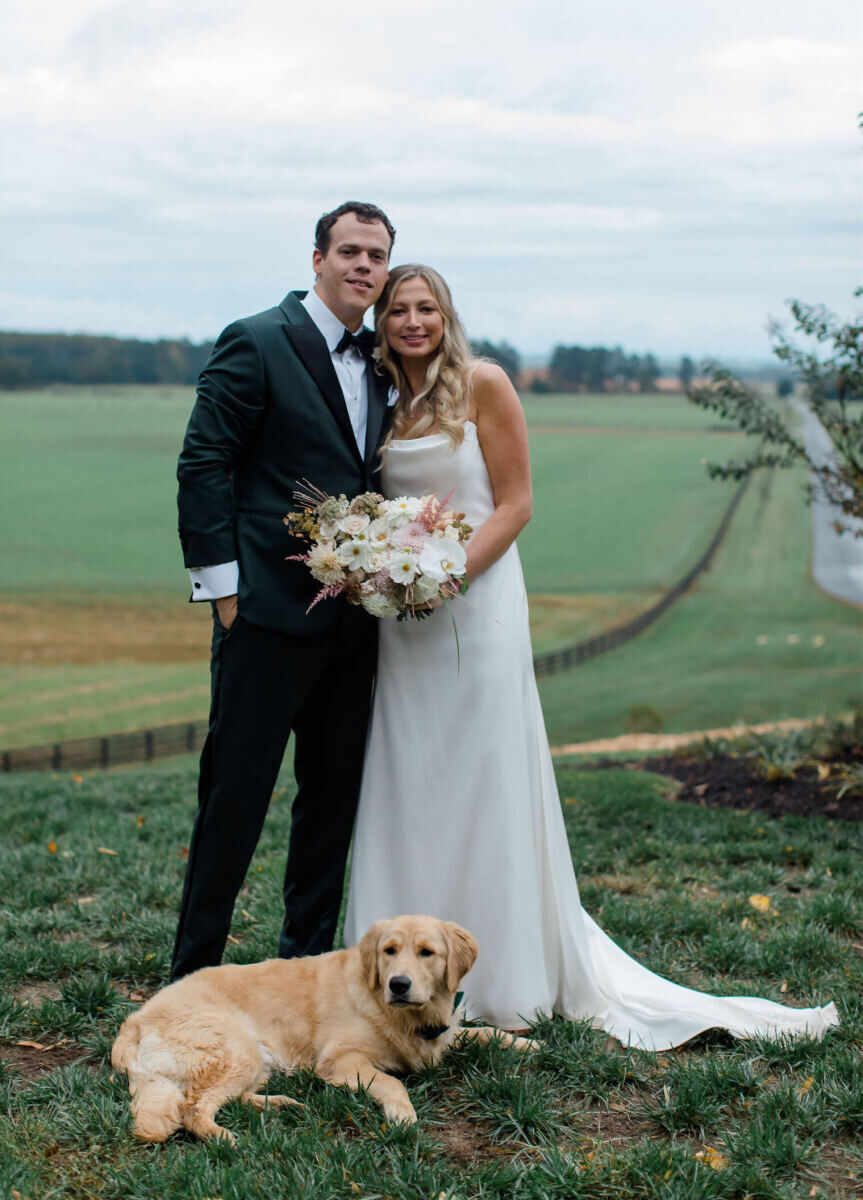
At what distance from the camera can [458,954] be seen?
336cm

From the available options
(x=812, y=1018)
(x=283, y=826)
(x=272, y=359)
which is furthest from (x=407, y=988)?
(x=283, y=826)

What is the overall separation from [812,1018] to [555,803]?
120 centimetres

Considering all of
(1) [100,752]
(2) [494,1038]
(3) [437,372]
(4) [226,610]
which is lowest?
(1) [100,752]

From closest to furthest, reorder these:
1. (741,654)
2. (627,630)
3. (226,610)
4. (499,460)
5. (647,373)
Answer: (226,610)
(499,460)
(647,373)
(741,654)
(627,630)

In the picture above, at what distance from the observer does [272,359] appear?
383 centimetres

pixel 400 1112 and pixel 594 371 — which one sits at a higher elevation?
pixel 594 371

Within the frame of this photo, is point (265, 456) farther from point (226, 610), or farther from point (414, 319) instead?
point (414, 319)

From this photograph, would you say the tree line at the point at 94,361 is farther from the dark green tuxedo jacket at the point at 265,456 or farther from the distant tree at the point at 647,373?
the dark green tuxedo jacket at the point at 265,456

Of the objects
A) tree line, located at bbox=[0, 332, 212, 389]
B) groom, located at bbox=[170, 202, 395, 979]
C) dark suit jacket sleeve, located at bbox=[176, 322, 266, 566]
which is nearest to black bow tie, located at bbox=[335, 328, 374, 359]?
groom, located at bbox=[170, 202, 395, 979]

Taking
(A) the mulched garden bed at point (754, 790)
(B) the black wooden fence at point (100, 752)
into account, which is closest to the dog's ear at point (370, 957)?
(A) the mulched garden bed at point (754, 790)

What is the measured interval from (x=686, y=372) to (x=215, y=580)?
858 centimetres

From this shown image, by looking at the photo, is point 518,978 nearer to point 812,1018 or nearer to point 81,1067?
point 812,1018

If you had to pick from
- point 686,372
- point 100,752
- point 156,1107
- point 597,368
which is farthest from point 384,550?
point 597,368

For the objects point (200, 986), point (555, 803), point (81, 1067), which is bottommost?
point (81, 1067)
